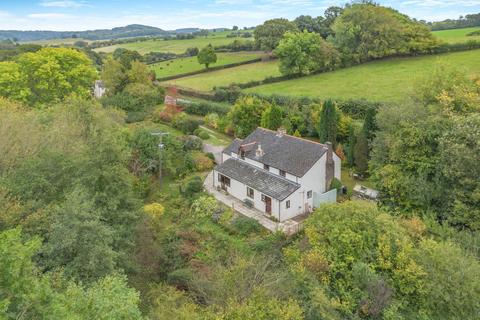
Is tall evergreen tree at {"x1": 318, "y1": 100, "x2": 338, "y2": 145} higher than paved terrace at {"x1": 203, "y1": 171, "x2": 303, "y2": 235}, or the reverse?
tall evergreen tree at {"x1": 318, "y1": 100, "x2": 338, "y2": 145}

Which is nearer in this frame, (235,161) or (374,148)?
(374,148)

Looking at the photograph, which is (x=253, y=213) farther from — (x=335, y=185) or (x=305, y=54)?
(x=305, y=54)

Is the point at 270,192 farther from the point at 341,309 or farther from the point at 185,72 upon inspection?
the point at 185,72

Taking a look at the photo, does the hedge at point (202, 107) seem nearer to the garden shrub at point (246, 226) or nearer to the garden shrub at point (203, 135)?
the garden shrub at point (203, 135)

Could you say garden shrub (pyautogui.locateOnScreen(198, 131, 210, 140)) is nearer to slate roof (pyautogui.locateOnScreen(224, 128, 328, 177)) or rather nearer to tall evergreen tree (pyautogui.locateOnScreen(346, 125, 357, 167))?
slate roof (pyautogui.locateOnScreen(224, 128, 328, 177))

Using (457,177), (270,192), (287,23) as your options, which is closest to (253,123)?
(270,192)

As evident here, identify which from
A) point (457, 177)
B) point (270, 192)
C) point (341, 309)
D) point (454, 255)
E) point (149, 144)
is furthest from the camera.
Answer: point (149, 144)

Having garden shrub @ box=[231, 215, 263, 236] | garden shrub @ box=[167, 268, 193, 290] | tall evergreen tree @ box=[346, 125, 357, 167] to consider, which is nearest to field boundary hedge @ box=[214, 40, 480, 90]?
tall evergreen tree @ box=[346, 125, 357, 167]
